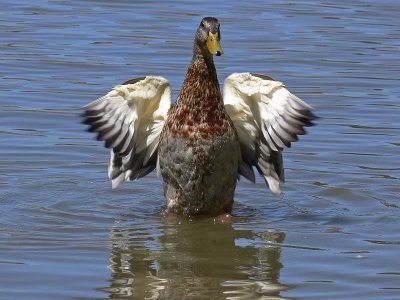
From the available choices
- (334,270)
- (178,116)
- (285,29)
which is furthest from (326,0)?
(334,270)

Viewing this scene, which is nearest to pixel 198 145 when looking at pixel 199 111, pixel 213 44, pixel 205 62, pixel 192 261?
pixel 199 111

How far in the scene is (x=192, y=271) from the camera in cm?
950

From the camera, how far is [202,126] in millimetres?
11039

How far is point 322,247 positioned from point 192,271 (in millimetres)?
1144

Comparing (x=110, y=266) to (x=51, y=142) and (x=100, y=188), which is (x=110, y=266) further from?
(x=51, y=142)

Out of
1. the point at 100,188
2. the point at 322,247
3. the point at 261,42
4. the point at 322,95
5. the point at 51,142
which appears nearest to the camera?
the point at 322,247

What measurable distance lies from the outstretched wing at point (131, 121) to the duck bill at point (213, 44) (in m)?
0.44

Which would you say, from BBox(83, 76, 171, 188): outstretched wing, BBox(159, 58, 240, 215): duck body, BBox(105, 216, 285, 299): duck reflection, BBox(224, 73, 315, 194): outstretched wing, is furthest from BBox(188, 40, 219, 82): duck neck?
BBox(105, 216, 285, 299): duck reflection

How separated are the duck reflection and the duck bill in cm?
139

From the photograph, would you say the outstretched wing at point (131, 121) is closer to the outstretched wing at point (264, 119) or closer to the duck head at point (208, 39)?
the duck head at point (208, 39)

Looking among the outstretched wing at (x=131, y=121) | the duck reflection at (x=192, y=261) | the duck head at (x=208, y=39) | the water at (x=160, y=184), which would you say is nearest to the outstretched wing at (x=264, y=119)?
the duck head at (x=208, y=39)

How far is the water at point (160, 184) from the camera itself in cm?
936

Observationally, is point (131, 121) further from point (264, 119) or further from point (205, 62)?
point (264, 119)

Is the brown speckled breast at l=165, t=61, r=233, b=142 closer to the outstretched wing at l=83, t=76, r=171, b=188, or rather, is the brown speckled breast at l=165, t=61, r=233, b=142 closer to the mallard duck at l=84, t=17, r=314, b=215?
the mallard duck at l=84, t=17, r=314, b=215
